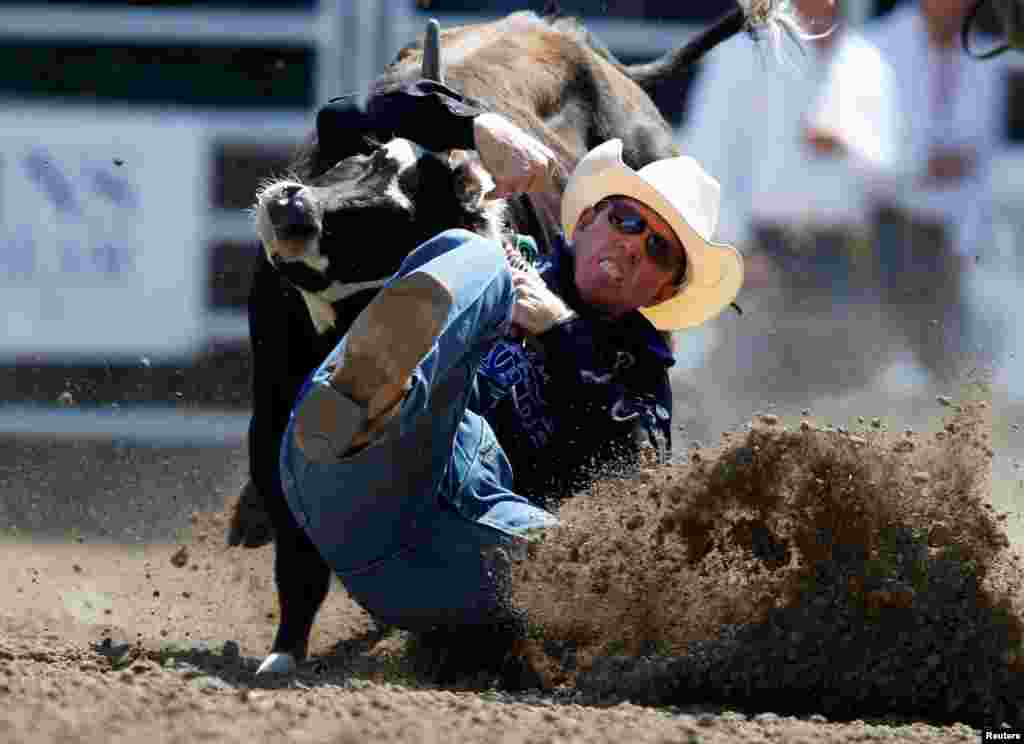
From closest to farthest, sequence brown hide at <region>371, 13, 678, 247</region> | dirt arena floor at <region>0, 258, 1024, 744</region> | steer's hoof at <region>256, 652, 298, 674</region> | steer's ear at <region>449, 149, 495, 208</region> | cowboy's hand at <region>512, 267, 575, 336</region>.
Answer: dirt arena floor at <region>0, 258, 1024, 744</region>, cowboy's hand at <region>512, 267, 575, 336</region>, steer's hoof at <region>256, 652, 298, 674</region>, steer's ear at <region>449, 149, 495, 208</region>, brown hide at <region>371, 13, 678, 247</region>

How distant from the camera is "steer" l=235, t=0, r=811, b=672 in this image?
372cm

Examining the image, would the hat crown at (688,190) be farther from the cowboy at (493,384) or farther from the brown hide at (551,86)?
the brown hide at (551,86)

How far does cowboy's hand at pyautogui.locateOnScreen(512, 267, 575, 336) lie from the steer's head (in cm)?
29

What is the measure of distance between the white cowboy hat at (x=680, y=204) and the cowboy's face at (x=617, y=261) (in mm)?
27

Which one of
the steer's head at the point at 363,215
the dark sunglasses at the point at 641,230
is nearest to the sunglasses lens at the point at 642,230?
the dark sunglasses at the point at 641,230

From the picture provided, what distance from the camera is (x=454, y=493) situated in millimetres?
3418

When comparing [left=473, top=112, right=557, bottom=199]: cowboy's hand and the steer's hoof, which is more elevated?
[left=473, top=112, right=557, bottom=199]: cowboy's hand

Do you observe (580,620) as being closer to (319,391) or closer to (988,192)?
(319,391)

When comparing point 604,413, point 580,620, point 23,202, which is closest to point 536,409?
point 604,413

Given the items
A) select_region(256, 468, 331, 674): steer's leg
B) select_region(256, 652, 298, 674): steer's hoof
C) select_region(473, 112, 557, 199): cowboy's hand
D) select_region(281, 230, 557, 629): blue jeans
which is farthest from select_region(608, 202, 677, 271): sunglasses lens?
select_region(256, 652, 298, 674): steer's hoof

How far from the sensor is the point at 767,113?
6938 millimetres

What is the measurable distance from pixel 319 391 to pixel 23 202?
4.23 m

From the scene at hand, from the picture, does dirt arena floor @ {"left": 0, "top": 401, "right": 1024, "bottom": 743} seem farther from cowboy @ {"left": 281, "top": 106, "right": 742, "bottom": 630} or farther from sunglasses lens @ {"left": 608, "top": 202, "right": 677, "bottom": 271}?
sunglasses lens @ {"left": 608, "top": 202, "right": 677, "bottom": 271}

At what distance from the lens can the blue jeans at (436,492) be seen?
10.4ft
